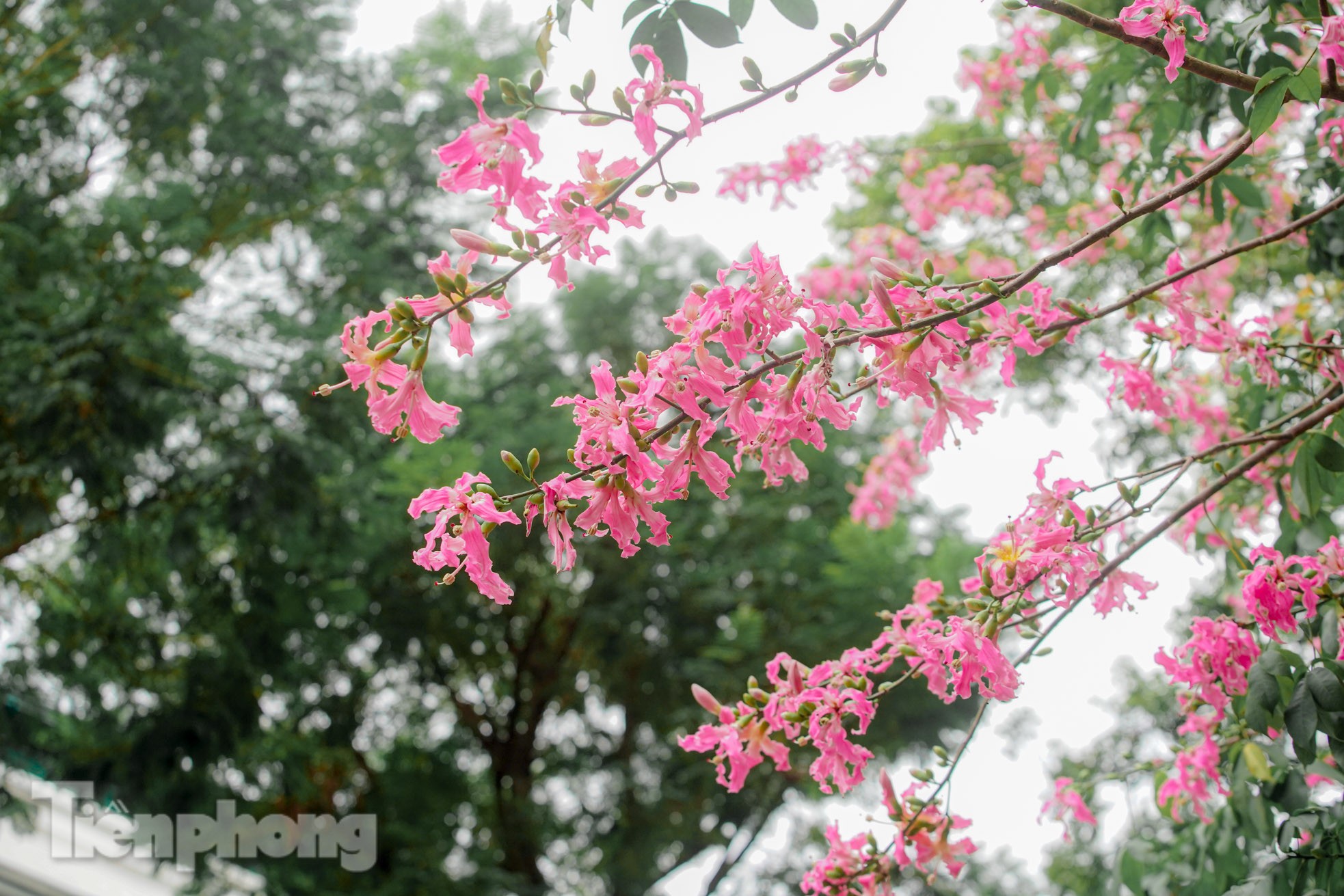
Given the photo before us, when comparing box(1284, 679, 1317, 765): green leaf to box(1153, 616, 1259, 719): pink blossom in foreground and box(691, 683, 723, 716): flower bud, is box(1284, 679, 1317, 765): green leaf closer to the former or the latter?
box(1153, 616, 1259, 719): pink blossom in foreground

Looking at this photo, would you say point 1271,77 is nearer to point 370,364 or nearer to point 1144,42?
point 1144,42

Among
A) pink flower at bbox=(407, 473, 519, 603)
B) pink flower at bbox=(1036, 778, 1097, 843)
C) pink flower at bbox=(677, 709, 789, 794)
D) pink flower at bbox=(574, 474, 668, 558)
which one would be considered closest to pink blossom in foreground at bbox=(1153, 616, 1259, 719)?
pink flower at bbox=(1036, 778, 1097, 843)

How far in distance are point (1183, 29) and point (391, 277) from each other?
192 inches

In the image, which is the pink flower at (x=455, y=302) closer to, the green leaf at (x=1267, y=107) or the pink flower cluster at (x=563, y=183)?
the pink flower cluster at (x=563, y=183)

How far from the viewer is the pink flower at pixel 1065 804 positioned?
1.89 metres

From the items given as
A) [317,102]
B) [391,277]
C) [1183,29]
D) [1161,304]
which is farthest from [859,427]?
[1183,29]

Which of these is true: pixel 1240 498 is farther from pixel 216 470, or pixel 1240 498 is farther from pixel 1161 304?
pixel 216 470

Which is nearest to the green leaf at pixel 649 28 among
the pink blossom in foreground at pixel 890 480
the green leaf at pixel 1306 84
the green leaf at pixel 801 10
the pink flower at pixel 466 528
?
the green leaf at pixel 801 10

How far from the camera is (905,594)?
18.1 feet

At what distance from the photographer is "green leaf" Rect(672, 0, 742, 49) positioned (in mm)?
1142

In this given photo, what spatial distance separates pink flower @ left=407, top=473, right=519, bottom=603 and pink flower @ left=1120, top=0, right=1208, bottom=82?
762 millimetres

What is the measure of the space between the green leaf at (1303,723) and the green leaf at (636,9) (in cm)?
110

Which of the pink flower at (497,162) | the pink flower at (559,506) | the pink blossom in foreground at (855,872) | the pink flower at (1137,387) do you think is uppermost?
the pink flower at (1137,387)

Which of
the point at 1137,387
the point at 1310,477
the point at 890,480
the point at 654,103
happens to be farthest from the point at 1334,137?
the point at 890,480
